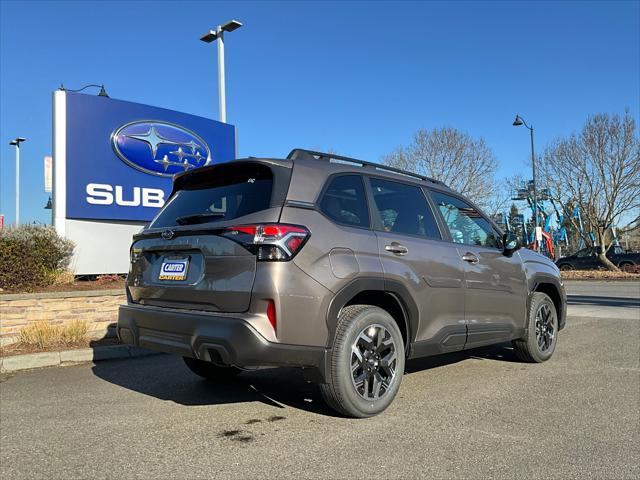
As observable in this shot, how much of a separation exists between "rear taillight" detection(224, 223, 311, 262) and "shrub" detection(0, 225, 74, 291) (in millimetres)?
6060

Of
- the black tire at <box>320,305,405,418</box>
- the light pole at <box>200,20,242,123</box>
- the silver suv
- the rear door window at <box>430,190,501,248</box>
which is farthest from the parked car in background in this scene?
the black tire at <box>320,305,405,418</box>

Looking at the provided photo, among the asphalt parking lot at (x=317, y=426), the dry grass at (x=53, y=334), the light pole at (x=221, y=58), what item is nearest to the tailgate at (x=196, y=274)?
the asphalt parking lot at (x=317, y=426)

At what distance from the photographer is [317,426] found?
398 cm

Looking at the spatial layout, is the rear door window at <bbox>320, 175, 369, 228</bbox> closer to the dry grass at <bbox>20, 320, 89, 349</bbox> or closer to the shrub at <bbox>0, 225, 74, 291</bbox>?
the dry grass at <bbox>20, 320, 89, 349</bbox>

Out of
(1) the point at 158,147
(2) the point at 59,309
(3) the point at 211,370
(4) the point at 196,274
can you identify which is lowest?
(3) the point at 211,370

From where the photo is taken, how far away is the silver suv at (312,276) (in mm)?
3592

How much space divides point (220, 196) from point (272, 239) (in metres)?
0.82

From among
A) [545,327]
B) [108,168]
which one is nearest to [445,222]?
[545,327]

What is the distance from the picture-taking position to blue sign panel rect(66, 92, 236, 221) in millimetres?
10117

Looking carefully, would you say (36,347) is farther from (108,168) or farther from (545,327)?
(545,327)

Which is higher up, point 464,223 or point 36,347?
point 464,223

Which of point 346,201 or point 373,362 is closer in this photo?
point 373,362

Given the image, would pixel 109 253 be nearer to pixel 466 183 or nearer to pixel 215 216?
pixel 215 216

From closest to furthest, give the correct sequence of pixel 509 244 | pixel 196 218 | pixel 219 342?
pixel 219 342 < pixel 196 218 < pixel 509 244
